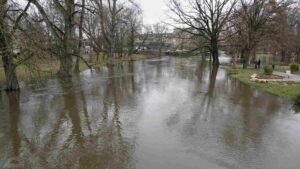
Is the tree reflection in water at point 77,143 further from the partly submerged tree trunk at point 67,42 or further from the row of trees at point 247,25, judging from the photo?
the row of trees at point 247,25

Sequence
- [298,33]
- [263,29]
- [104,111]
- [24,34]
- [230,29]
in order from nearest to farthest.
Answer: [104,111], [24,34], [263,29], [230,29], [298,33]

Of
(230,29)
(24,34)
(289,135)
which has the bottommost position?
(289,135)

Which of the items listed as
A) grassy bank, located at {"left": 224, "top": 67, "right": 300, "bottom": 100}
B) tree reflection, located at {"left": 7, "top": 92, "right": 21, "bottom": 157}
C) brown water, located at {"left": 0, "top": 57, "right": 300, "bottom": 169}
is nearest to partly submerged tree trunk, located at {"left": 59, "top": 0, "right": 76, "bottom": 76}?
tree reflection, located at {"left": 7, "top": 92, "right": 21, "bottom": 157}

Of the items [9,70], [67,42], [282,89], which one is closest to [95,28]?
→ [67,42]

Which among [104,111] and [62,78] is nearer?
[104,111]

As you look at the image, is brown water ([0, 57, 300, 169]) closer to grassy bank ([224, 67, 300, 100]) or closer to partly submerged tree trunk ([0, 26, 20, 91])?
grassy bank ([224, 67, 300, 100])

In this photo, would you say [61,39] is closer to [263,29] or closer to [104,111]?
[104,111]

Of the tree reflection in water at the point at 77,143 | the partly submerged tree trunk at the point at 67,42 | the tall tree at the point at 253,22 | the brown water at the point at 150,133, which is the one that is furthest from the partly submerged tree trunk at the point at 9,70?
the tall tree at the point at 253,22

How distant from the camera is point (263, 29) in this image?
2627cm

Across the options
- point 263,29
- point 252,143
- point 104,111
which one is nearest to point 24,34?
point 104,111

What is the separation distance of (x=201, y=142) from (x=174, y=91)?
23.2ft

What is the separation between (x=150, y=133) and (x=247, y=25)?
23.3 meters

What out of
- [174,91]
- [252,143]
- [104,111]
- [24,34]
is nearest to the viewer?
[252,143]

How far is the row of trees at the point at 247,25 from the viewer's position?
84.3 feet
